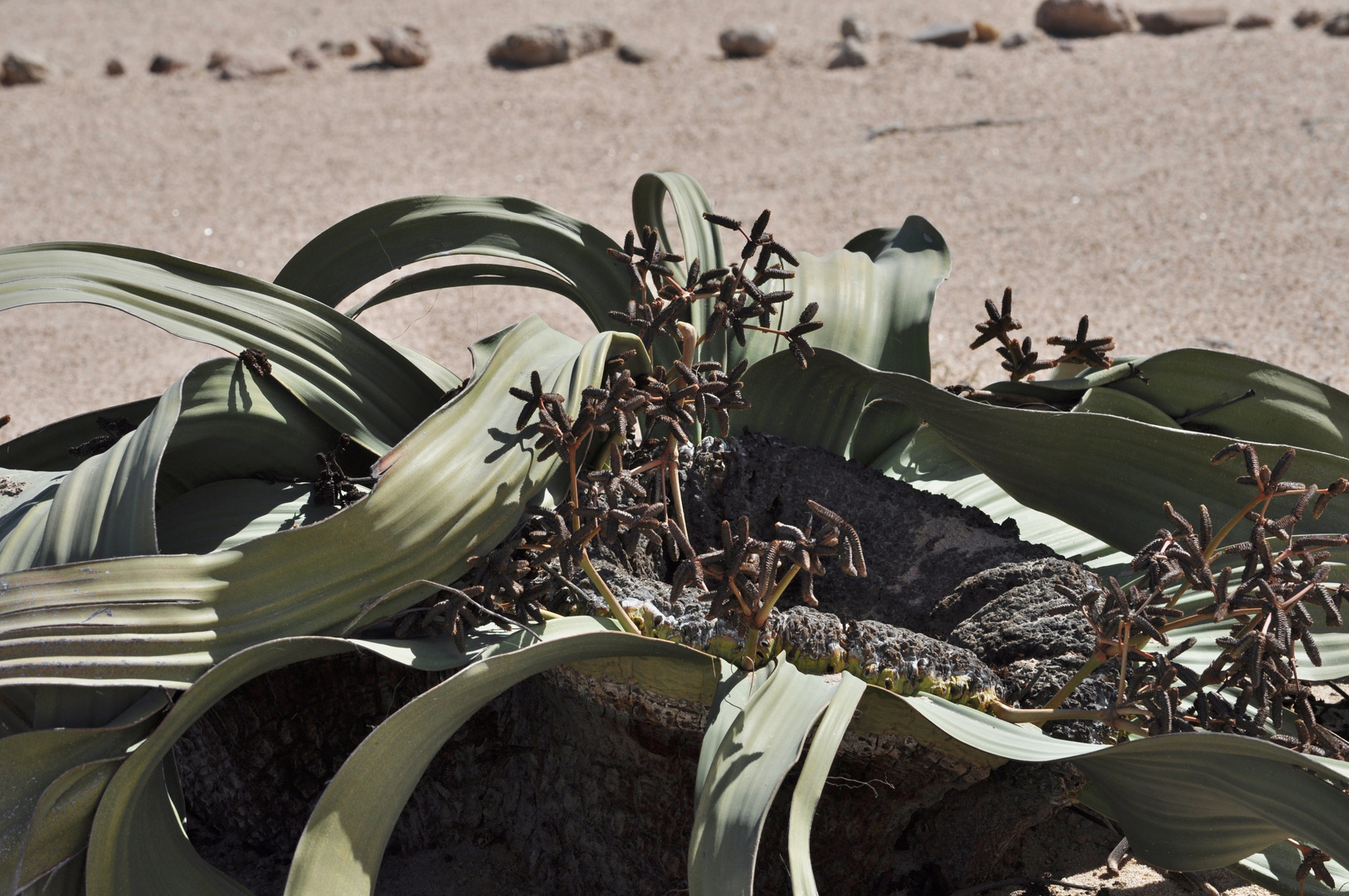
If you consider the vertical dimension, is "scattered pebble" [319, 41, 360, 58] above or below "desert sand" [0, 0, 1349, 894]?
above

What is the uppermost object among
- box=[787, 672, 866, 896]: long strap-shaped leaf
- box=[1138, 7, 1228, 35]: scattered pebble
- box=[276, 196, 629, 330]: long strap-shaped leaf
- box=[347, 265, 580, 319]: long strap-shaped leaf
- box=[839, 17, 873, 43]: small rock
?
box=[839, 17, 873, 43]: small rock

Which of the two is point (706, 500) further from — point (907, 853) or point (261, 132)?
point (261, 132)

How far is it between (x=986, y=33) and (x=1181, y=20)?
2.56ft

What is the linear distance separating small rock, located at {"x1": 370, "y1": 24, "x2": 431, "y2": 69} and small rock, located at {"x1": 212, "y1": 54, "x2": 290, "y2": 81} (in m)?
0.40

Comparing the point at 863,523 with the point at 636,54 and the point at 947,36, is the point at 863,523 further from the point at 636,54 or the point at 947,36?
the point at 947,36

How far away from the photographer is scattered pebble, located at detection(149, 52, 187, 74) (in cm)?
494

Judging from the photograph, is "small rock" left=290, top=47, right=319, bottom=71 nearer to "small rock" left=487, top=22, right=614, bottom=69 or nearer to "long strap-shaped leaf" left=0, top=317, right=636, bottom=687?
"small rock" left=487, top=22, right=614, bottom=69

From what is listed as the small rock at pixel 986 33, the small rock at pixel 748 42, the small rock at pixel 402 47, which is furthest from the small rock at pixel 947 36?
the small rock at pixel 402 47

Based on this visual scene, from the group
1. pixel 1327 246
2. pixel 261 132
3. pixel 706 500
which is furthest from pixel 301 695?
pixel 261 132

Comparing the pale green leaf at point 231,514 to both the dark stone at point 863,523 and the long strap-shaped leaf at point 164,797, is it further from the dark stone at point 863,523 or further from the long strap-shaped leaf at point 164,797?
the dark stone at point 863,523

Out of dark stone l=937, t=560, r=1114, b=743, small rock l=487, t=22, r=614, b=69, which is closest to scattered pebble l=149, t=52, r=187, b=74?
small rock l=487, t=22, r=614, b=69

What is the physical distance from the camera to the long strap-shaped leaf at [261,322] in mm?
1062

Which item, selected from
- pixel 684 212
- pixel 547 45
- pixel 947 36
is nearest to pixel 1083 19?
pixel 947 36

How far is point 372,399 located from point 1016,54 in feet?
13.4
